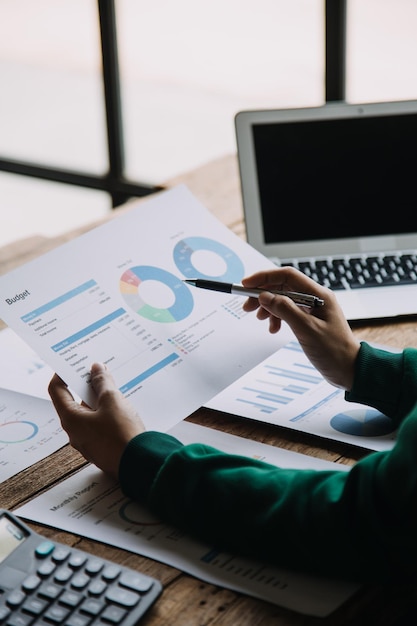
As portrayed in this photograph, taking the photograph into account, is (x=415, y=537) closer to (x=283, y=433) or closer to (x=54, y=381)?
(x=283, y=433)

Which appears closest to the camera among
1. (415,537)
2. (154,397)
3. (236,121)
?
(415,537)

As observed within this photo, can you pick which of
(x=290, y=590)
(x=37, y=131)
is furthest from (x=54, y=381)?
(x=37, y=131)

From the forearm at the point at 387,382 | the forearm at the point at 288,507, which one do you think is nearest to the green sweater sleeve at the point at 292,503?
the forearm at the point at 288,507

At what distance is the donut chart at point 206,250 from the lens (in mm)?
1253

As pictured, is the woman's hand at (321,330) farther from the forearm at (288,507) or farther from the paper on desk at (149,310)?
the forearm at (288,507)

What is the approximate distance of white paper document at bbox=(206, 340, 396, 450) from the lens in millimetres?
1109

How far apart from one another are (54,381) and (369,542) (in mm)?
433

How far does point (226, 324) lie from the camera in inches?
47.6

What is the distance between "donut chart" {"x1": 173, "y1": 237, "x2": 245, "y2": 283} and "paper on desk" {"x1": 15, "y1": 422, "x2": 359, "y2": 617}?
0.24 m

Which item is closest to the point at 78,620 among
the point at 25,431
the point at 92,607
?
the point at 92,607

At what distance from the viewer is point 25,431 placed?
1153 millimetres

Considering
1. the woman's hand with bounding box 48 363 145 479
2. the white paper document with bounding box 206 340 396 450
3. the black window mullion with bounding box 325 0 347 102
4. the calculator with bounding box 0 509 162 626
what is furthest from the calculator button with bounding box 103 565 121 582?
the black window mullion with bounding box 325 0 347 102

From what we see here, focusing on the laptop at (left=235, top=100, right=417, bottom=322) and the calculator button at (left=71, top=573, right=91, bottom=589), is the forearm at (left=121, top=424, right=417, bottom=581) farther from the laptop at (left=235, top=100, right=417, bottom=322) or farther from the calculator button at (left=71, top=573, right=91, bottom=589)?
the laptop at (left=235, top=100, right=417, bottom=322)

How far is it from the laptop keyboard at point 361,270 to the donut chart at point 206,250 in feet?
0.83
